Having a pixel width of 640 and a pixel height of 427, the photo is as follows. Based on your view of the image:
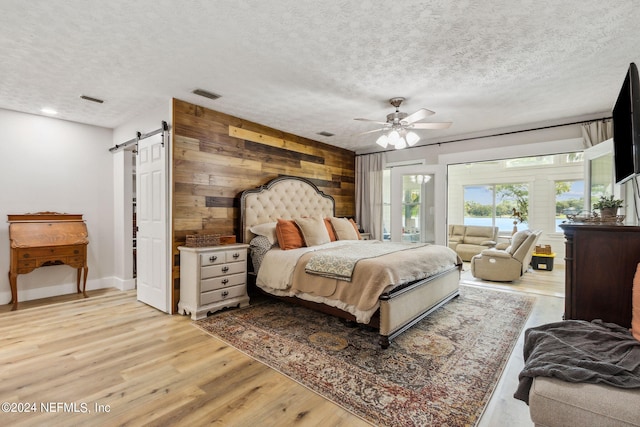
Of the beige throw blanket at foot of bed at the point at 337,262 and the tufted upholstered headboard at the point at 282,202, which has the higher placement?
the tufted upholstered headboard at the point at 282,202

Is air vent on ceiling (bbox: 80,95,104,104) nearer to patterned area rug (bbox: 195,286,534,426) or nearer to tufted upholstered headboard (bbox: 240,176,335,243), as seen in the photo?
tufted upholstered headboard (bbox: 240,176,335,243)

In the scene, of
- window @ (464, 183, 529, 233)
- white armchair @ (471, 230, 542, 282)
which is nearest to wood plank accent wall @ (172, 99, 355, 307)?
white armchair @ (471, 230, 542, 282)

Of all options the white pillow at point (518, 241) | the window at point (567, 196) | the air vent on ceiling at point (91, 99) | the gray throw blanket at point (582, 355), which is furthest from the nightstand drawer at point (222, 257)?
the window at point (567, 196)

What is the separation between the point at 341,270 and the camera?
2947 mm

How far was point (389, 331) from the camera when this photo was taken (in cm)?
268

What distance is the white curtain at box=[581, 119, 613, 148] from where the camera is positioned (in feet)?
12.9

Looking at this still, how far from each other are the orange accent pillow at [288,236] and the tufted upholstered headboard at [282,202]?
47cm

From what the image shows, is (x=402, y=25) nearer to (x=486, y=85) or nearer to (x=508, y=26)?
(x=508, y=26)

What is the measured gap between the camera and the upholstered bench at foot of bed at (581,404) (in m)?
1.14

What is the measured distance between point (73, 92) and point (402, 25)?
3.57 m

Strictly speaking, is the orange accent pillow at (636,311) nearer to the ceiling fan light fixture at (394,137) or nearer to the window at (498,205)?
the ceiling fan light fixture at (394,137)

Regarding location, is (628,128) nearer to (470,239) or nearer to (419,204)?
(419,204)

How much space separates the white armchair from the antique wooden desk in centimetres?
635

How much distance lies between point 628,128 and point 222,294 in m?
3.92
